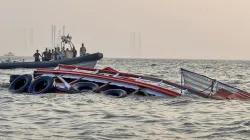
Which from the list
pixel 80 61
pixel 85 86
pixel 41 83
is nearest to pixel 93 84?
pixel 85 86

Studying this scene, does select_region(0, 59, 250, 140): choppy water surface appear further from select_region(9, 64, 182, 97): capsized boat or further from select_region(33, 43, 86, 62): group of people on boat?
select_region(33, 43, 86, 62): group of people on boat

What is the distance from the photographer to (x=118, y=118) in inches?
432

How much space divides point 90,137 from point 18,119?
9.52 ft

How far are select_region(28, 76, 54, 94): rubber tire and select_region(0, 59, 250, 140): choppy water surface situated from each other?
154 centimetres

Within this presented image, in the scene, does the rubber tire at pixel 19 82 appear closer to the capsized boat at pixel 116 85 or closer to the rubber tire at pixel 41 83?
the capsized boat at pixel 116 85

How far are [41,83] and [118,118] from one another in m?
8.42

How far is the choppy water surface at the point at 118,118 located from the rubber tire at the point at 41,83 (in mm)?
1541

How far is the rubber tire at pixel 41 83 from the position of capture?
56.9 ft

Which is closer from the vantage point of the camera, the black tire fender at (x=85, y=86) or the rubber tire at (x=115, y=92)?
the rubber tire at (x=115, y=92)

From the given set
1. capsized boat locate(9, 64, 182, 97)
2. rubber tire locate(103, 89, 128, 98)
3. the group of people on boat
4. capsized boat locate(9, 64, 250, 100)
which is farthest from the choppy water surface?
the group of people on boat

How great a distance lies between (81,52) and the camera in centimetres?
3612

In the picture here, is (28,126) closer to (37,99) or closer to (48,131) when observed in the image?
(48,131)

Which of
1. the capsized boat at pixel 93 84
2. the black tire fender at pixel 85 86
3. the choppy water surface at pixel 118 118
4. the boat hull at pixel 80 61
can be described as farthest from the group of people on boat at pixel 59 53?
the choppy water surface at pixel 118 118

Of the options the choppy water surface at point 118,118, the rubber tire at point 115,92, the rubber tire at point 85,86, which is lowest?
the choppy water surface at point 118,118
